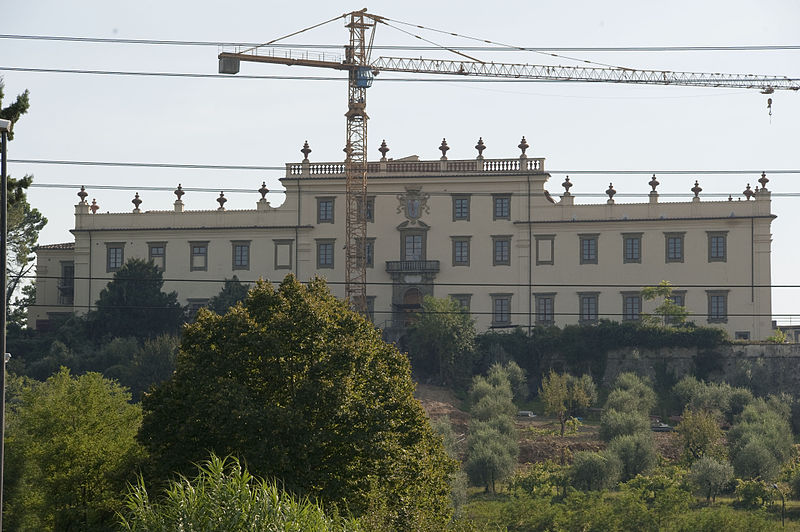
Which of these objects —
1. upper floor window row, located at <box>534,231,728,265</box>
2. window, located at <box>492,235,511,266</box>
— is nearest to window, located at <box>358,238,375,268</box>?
window, located at <box>492,235,511,266</box>

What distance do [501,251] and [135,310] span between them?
72.7 ft

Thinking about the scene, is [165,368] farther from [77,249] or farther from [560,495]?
[560,495]

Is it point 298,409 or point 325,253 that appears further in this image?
point 325,253

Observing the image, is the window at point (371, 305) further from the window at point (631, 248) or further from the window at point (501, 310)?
the window at point (631, 248)

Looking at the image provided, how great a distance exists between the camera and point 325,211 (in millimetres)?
81312

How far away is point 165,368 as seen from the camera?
69.2 meters

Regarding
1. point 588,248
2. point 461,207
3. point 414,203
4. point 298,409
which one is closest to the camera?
point 298,409

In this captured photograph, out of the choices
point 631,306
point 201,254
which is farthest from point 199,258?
point 631,306

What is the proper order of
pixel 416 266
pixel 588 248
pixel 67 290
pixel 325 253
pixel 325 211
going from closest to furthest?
pixel 588 248, pixel 416 266, pixel 325 253, pixel 325 211, pixel 67 290

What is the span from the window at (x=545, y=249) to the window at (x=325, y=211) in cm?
1278

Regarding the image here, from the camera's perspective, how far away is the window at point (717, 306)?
75750 millimetres

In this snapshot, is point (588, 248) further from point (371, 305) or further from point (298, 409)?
point (298, 409)

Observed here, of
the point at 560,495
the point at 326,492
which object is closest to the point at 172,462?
the point at 326,492

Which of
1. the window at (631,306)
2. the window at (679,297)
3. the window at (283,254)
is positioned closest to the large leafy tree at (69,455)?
the window at (283,254)
